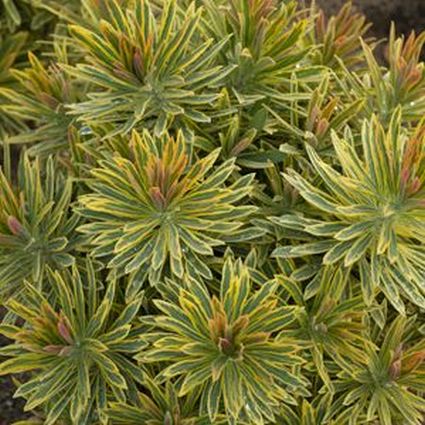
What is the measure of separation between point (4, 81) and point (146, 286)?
1870mm

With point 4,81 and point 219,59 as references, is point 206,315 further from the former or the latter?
point 4,81

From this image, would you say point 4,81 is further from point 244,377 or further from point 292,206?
point 244,377

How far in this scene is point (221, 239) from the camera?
8.07 ft

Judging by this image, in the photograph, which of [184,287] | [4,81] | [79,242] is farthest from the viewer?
[4,81]

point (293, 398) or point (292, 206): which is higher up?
point (292, 206)

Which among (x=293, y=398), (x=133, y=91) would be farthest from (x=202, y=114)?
A: (x=293, y=398)

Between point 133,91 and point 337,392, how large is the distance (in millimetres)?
1156

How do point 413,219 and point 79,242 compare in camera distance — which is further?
point 79,242

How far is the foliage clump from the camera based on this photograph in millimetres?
2264

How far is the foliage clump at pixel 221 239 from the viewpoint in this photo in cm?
226

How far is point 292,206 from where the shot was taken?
100 inches

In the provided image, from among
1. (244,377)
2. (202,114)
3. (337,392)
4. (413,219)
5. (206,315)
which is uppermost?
(202,114)

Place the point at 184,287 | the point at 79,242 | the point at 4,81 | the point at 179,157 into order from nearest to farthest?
the point at 179,157, the point at 184,287, the point at 79,242, the point at 4,81

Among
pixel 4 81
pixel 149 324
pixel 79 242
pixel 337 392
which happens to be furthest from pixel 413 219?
pixel 4 81
